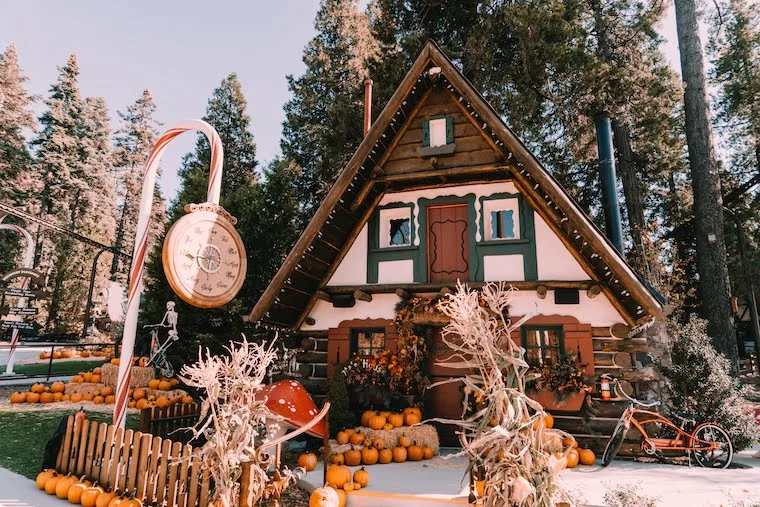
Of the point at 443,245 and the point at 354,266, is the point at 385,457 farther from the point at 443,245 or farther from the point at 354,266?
the point at 443,245

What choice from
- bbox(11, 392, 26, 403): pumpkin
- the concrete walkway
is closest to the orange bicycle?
the concrete walkway

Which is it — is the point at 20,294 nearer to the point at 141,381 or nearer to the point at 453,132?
the point at 141,381

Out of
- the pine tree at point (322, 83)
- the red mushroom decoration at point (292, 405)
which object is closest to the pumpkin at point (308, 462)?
the red mushroom decoration at point (292, 405)

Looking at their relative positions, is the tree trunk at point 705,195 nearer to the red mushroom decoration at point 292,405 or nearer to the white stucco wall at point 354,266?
the white stucco wall at point 354,266

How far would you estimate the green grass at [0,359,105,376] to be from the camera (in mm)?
15500

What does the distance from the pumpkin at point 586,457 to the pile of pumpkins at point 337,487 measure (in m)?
3.89

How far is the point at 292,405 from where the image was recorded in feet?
20.6

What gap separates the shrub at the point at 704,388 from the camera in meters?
7.62

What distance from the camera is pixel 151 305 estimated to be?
1498 centimetres

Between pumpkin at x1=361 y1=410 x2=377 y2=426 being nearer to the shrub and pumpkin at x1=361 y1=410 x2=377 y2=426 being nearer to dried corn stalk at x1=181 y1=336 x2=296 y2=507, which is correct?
dried corn stalk at x1=181 y1=336 x2=296 y2=507

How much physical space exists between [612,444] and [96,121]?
152 feet

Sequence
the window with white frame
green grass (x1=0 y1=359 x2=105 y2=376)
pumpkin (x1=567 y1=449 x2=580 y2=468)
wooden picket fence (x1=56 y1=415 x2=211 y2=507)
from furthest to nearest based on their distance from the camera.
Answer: green grass (x1=0 y1=359 x2=105 y2=376)
the window with white frame
pumpkin (x1=567 y1=449 x2=580 y2=468)
wooden picket fence (x1=56 y1=415 x2=211 y2=507)

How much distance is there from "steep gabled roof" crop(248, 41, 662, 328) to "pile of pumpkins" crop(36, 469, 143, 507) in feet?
12.9

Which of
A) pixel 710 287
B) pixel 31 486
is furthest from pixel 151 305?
pixel 710 287
